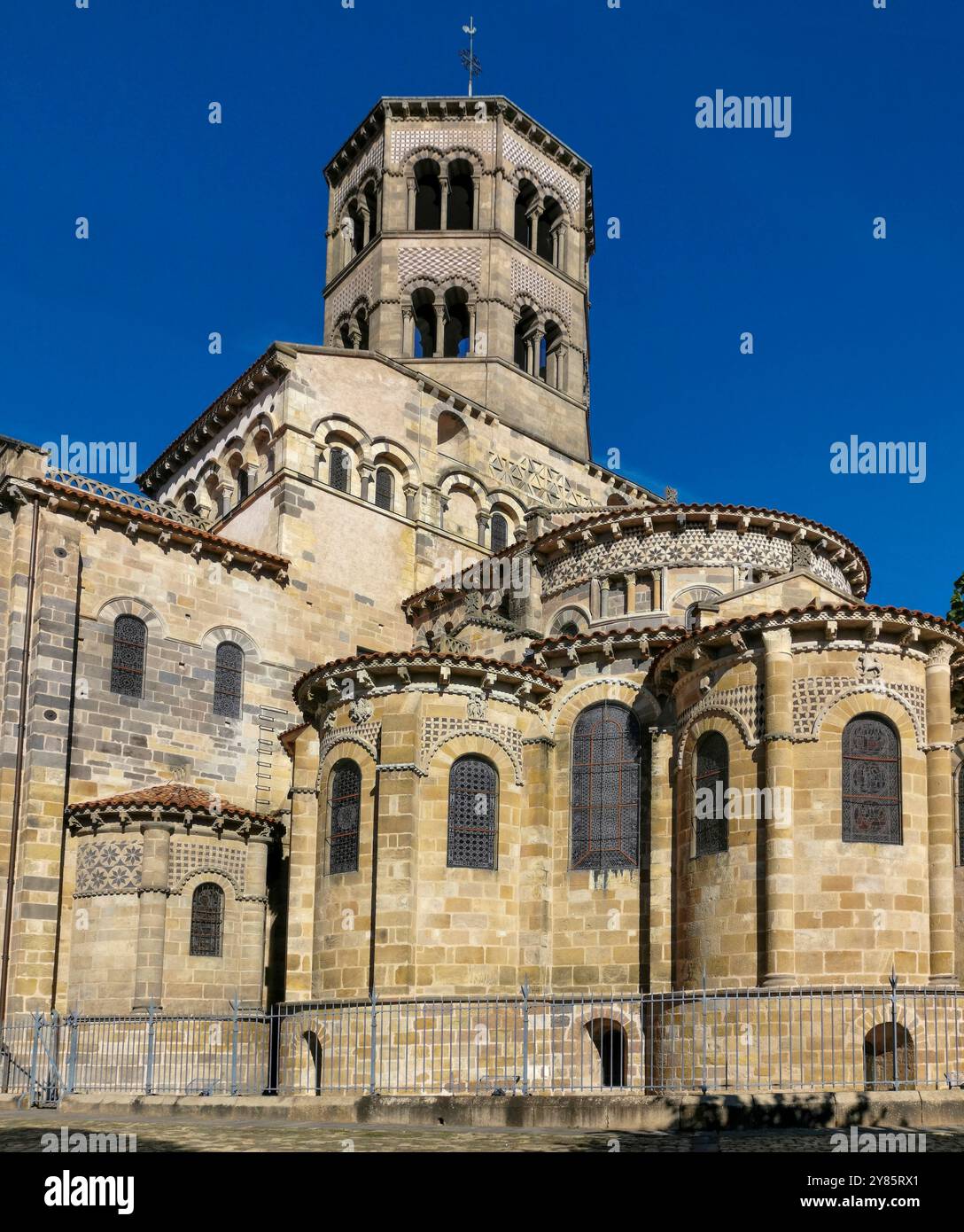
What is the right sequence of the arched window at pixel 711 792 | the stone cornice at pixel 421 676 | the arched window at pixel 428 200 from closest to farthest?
the arched window at pixel 711 792 < the stone cornice at pixel 421 676 < the arched window at pixel 428 200

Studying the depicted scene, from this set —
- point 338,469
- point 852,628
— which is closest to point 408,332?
point 338,469

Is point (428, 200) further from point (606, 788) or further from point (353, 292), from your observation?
point (606, 788)

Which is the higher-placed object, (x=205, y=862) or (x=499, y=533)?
(x=499, y=533)

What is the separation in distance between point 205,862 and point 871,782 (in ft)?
43.8

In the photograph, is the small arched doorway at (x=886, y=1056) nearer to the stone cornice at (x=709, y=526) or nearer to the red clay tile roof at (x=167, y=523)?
the stone cornice at (x=709, y=526)

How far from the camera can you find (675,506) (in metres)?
29.2

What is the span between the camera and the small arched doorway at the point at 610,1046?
23.7 meters

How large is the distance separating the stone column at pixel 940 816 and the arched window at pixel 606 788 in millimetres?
5418

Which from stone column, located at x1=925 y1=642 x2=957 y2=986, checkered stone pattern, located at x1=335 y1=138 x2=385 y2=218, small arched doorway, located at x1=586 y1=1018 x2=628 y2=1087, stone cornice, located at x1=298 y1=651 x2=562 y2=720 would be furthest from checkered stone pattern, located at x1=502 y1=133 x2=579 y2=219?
small arched doorway, located at x1=586 y1=1018 x2=628 y2=1087

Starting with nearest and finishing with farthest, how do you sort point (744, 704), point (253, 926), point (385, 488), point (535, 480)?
point (744, 704) → point (253, 926) → point (385, 488) → point (535, 480)

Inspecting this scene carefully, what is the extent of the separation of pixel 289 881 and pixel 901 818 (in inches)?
449

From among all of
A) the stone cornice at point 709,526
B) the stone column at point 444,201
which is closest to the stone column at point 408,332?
the stone column at point 444,201

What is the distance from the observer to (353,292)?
4275cm
